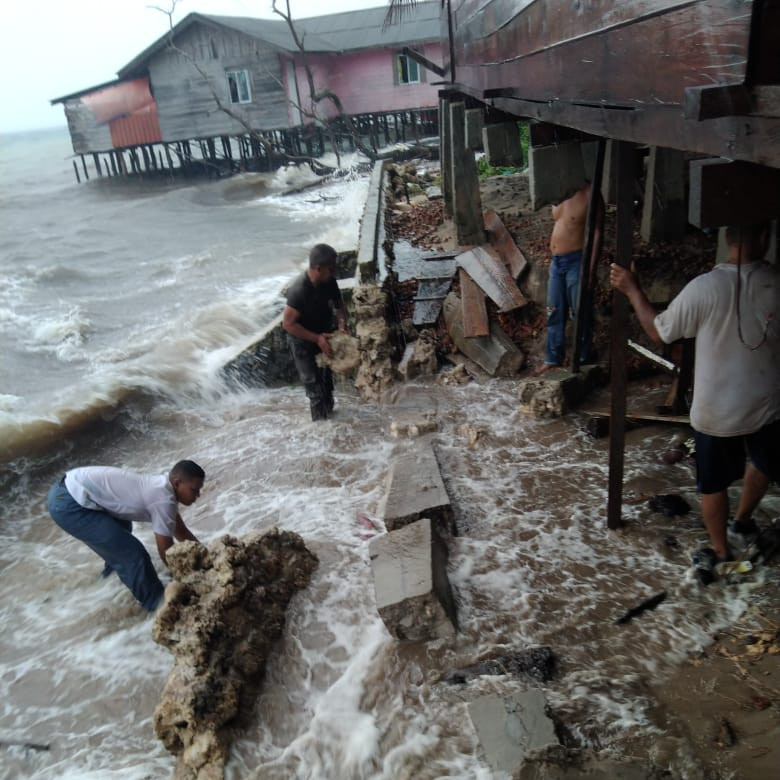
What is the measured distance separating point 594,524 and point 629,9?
3521 millimetres

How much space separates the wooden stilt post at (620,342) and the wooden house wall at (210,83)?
Result: 30.2 m

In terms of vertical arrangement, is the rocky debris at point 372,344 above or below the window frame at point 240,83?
below

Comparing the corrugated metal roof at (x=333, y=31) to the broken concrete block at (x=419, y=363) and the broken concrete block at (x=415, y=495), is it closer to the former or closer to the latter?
the broken concrete block at (x=419, y=363)

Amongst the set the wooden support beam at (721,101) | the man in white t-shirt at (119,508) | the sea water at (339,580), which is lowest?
the sea water at (339,580)

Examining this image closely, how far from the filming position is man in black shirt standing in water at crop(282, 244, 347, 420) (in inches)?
261

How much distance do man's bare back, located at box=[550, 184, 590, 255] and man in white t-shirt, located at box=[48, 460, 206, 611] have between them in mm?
4497

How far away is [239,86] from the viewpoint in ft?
101

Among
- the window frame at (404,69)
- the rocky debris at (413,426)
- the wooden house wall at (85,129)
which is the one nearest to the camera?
the rocky debris at (413,426)

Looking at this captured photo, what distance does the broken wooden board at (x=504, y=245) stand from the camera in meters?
8.53

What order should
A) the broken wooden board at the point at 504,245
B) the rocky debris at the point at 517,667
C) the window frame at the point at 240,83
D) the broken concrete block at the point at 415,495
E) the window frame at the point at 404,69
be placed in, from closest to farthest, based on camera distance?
the rocky debris at the point at 517,667, the broken concrete block at the point at 415,495, the broken wooden board at the point at 504,245, the window frame at the point at 240,83, the window frame at the point at 404,69

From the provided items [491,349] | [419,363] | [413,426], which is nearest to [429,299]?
[419,363]

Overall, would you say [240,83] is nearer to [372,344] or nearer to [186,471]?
[372,344]

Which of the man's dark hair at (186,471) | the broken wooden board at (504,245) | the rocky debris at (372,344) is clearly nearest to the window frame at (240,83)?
the broken wooden board at (504,245)

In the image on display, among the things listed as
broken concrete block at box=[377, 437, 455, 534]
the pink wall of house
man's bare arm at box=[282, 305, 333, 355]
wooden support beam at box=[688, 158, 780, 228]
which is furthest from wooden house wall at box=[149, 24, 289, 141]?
wooden support beam at box=[688, 158, 780, 228]
